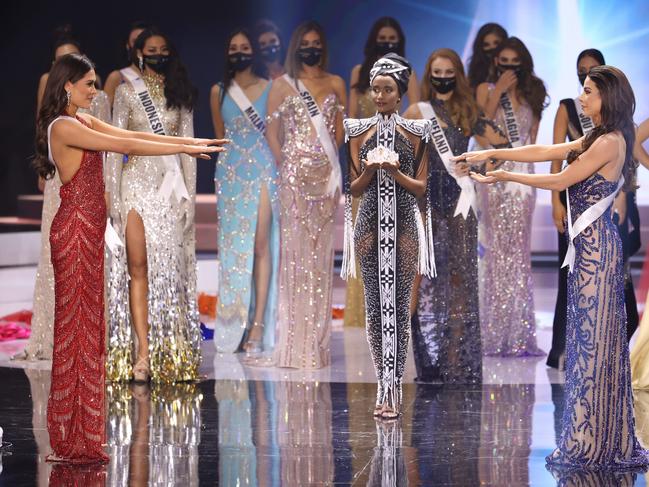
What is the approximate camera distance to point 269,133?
725 cm

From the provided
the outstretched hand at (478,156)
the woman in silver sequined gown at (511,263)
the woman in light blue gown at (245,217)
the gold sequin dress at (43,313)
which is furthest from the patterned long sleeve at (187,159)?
the outstretched hand at (478,156)

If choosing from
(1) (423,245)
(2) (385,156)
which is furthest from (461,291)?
(2) (385,156)

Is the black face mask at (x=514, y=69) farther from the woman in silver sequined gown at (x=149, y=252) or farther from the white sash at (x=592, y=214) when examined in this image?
the white sash at (x=592, y=214)

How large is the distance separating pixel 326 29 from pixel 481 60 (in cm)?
452

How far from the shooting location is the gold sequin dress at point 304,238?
7008 millimetres

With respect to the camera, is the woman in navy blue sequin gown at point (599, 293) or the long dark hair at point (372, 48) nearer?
the woman in navy blue sequin gown at point (599, 293)

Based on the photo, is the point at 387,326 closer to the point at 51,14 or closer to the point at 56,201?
the point at 56,201

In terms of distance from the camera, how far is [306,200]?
704 cm

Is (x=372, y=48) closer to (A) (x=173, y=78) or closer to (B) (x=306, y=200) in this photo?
(B) (x=306, y=200)

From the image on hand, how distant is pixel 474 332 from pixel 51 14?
7.07 meters

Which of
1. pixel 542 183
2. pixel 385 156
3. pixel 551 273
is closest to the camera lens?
pixel 542 183

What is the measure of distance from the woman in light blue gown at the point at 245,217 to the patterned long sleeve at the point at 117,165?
0.99 meters

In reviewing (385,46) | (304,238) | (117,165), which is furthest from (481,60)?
(117,165)

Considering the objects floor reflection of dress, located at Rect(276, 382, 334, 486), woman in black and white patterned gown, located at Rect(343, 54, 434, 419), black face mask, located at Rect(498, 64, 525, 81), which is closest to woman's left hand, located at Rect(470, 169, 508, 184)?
woman in black and white patterned gown, located at Rect(343, 54, 434, 419)
